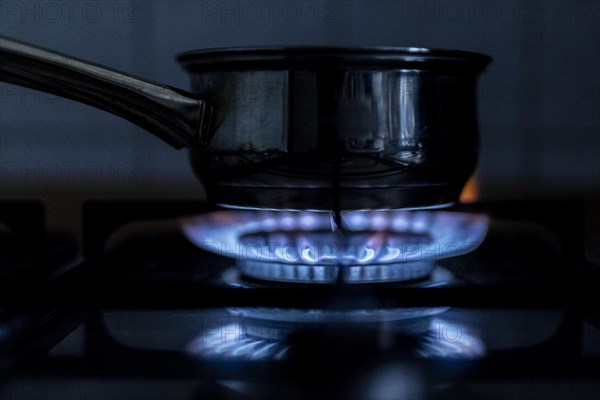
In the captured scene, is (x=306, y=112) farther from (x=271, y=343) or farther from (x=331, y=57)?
(x=271, y=343)

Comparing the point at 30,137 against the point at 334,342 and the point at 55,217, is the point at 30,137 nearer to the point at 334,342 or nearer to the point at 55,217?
the point at 55,217

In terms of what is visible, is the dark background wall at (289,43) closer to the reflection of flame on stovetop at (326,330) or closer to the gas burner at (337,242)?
the gas burner at (337,242)

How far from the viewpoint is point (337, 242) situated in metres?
0.53

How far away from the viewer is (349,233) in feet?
1.93

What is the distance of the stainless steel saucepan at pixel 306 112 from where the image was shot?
47cm

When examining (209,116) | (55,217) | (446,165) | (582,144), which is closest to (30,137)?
(55,217)

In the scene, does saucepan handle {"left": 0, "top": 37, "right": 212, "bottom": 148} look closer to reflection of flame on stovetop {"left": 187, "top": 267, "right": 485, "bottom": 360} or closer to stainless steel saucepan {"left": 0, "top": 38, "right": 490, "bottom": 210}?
stainless steel saucepan {"left": 0, "top": 38, "right": 490, "bottom": 210}

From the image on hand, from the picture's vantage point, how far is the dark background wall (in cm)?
75

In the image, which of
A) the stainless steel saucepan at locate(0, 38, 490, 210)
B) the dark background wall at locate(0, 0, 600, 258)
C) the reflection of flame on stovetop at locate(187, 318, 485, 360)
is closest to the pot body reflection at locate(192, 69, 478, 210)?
the stainless steel saucepan at locate(0, 38, 490, 210)

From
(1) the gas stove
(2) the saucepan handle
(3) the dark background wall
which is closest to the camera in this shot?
(1) the gas stove

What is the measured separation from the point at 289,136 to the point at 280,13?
0.31m

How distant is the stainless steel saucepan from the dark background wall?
259 mm

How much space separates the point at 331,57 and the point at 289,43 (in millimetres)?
289

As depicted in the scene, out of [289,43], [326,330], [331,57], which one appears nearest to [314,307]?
[326,330]
